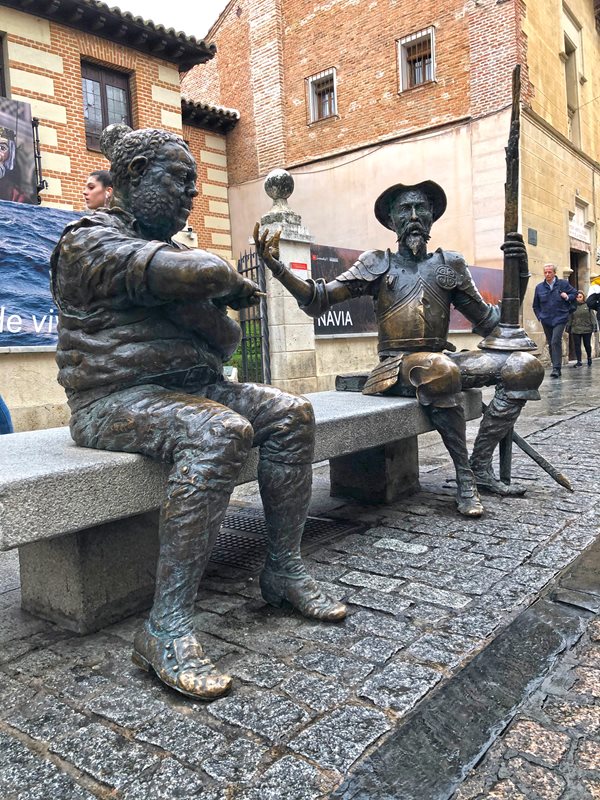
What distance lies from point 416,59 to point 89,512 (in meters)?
16.0

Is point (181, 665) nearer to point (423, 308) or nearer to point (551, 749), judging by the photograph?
point (551, 749)

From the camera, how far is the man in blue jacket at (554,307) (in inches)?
485

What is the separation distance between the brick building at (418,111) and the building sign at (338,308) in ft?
13.0

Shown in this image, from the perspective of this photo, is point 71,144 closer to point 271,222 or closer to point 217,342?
point 271,222

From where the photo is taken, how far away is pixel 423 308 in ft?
12.6

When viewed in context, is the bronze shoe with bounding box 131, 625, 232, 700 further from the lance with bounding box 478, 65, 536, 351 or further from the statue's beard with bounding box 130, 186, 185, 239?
the lance with bounding box 478, 65, 536, 351

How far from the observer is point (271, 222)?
8773mm

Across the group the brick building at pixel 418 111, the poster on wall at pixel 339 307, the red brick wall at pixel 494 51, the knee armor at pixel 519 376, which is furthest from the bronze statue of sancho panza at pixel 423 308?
the red brick wall at pixel 494 51

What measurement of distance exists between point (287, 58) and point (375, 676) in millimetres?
18352

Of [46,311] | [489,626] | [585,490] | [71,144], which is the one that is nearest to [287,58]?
[71,144]

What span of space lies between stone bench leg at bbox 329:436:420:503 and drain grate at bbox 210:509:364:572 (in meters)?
0.41

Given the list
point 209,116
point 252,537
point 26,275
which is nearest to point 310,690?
point 252,537

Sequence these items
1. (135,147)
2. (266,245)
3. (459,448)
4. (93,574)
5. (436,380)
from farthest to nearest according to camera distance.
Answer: (459,448)
(436,380)
(266,245)
(93,574)
(135,147)

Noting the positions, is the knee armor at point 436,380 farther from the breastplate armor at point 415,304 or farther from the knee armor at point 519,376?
the knee armor at point 519,376
